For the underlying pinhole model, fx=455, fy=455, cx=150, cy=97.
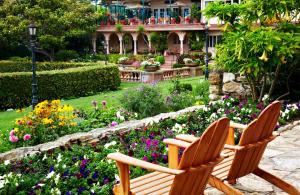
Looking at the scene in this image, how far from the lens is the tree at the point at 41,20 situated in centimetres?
2653

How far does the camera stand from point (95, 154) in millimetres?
4977

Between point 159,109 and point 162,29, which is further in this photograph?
point 162,29

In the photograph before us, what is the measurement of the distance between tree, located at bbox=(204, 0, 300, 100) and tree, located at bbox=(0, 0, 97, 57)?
1967 cm

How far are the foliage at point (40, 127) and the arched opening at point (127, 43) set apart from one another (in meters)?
33.3

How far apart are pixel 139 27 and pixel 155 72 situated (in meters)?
13.7

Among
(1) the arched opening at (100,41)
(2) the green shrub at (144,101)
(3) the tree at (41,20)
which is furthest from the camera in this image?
(1) the arched opening at (100,41)

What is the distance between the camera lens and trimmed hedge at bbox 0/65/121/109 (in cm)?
1564

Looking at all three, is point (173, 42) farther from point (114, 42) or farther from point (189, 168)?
point (189, 168)

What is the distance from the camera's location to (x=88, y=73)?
18.5m

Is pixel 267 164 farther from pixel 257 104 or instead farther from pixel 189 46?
pixel 189 46

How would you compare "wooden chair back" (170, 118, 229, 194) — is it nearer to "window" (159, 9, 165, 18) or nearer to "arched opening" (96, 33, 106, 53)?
"arched opening" (96, 33, 106, 53)

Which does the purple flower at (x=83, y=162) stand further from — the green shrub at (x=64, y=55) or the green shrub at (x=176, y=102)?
the green shrub at (x=64, y=55)

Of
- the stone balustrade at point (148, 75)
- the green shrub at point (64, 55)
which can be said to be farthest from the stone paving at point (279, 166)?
the green shrub at point (64, 55)

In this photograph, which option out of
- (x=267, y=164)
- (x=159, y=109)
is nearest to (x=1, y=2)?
(x=159, y=109)
